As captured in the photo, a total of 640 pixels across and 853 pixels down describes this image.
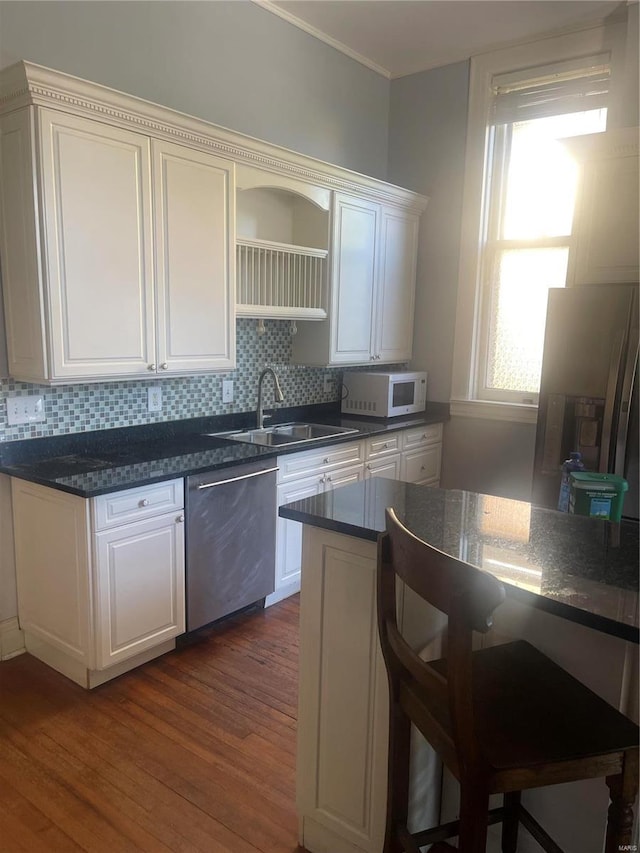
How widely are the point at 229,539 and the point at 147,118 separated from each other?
6.10 feet

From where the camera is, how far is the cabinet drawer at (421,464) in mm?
4035

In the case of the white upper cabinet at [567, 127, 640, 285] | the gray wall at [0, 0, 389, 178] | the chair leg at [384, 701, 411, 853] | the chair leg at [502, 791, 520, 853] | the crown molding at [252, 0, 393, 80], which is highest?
the crown molding at [252, 0, 393, 80]

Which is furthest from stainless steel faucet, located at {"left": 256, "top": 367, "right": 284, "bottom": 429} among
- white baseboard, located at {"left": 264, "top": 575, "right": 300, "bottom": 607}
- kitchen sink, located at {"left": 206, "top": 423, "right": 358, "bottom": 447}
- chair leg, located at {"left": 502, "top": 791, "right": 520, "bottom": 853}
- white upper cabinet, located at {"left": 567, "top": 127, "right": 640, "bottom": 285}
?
chair leg, located at {"left": 502, "top": 791, "right": 520, "bottom": 853}

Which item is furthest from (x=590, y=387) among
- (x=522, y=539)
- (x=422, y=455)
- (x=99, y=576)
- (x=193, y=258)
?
(x=99, y=576)

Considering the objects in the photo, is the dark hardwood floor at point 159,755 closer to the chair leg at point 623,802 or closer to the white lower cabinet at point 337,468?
the white lower cabinet at point 337,468

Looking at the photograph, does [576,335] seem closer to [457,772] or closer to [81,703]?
[457,772]

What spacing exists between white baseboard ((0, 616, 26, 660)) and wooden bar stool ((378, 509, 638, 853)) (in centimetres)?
204

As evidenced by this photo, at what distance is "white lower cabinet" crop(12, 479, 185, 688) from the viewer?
2383 millimetres

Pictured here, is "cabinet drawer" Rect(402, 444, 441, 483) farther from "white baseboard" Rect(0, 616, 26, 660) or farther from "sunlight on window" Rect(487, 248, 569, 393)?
"white baseboard" Rect(0, 616, 26, 660)

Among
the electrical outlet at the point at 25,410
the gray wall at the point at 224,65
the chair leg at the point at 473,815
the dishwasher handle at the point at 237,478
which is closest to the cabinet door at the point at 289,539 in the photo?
the dishwasher handle at the point at 237,478

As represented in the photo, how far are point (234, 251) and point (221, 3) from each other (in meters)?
1.35

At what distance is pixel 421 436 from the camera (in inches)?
163

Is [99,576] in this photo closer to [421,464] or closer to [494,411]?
[421,464]

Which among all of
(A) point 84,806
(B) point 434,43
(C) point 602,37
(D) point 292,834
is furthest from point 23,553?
(C) point 602,37
